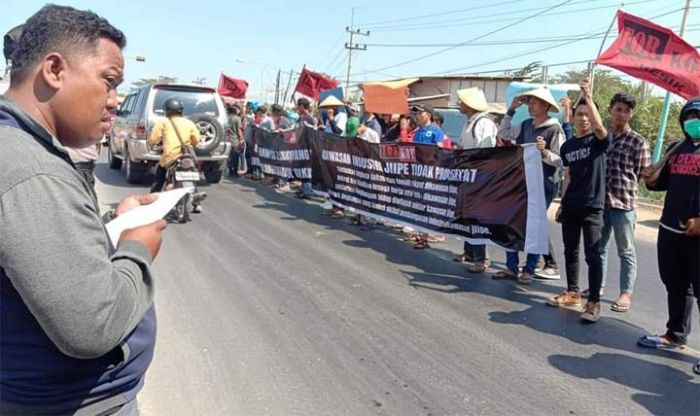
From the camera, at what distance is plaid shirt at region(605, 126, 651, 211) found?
4.89m

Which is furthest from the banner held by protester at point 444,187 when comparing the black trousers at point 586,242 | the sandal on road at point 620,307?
the sandal on road at point 620,307

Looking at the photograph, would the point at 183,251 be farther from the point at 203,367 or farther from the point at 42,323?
the point at 42,323

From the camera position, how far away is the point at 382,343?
383 cm

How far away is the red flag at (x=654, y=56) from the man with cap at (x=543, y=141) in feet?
2.55

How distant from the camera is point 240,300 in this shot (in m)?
4.60

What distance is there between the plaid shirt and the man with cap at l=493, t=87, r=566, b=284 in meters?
0.61

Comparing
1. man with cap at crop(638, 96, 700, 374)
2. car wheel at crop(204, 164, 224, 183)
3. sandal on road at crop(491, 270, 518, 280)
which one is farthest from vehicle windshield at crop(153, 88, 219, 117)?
man with cap at crop(638, 96, 700, 374)

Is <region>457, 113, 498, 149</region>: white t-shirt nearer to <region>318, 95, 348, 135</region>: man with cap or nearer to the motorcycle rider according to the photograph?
the motorcycle rider

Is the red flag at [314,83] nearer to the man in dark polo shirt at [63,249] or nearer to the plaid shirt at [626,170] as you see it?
the plaid shirt at [626,170]

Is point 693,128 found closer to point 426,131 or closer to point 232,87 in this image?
point 426,131

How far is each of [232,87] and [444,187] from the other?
544 inches

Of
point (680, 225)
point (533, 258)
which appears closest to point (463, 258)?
point (533, 258)

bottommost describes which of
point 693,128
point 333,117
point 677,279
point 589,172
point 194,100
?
point 677,279

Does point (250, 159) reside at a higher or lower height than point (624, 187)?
lower
